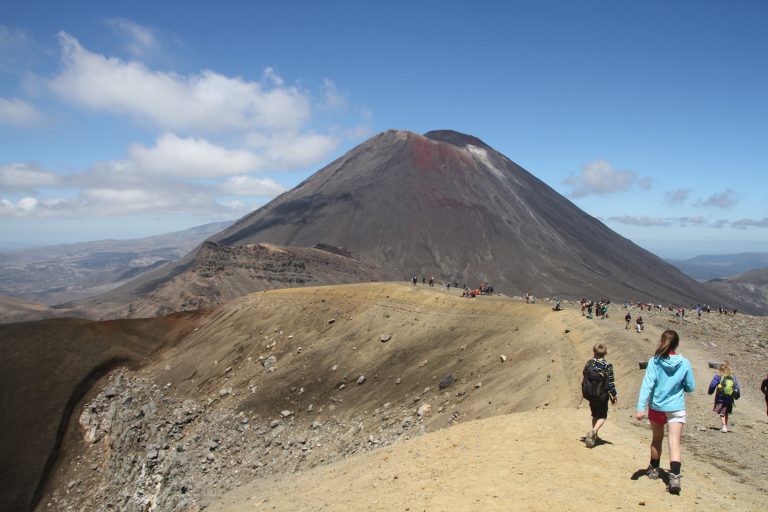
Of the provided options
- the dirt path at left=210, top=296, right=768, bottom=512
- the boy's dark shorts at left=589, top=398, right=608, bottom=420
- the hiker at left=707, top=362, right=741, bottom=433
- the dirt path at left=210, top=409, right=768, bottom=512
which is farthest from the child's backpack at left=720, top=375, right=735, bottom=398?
the boy's dark shorts at left=589, top=398, right=608, bottom=420

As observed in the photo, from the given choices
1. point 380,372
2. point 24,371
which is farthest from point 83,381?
point 380,372

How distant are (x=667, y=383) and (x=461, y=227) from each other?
13318 cm

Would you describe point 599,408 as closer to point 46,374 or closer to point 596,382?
point 596,382

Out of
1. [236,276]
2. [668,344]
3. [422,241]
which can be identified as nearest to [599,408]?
[668,344]

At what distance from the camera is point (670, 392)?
25.9 feet

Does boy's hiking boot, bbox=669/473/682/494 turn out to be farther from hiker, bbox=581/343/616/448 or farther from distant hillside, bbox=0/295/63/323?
distant hillside, bbox=0/295/63/323

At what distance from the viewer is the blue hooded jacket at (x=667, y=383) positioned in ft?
25.5

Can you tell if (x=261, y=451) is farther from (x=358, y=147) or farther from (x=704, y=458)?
(x=358, y=147)

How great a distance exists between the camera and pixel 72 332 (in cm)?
4641

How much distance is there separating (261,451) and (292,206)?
459 ft

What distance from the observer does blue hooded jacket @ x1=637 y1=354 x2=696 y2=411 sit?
7.79 meters

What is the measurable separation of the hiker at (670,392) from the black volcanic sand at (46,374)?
3786 centimetres

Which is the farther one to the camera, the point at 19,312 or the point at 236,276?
the point at 19,312

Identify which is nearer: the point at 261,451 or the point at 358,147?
the point at 261,451
